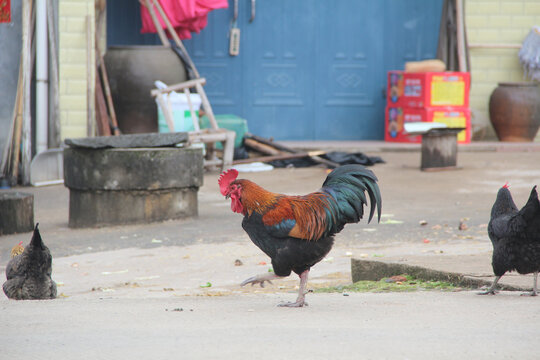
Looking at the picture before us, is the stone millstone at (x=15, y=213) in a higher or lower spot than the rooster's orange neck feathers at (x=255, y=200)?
lower

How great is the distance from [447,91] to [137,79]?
194 inches

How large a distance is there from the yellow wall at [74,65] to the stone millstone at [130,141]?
3221 millimetres

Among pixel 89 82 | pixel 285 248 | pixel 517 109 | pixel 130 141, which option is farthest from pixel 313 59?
pixel 285 248

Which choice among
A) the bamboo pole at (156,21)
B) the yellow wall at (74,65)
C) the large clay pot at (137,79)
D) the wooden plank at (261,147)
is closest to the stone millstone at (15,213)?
the yellow wall at (74,65)

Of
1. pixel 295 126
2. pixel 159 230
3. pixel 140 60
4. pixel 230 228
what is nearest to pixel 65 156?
pixel 159 230

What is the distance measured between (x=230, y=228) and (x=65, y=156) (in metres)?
1.89

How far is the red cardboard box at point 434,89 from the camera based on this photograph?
12.6m

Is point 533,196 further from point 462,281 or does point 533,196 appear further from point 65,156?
point 65,156

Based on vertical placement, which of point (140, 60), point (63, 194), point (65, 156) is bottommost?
point (63, 194)

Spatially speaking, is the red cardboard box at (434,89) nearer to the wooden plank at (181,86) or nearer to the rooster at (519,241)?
the wooden plank at (181,86)

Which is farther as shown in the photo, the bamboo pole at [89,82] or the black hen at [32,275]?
the bamboo pole at [89,82]

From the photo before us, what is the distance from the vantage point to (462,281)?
495 cm

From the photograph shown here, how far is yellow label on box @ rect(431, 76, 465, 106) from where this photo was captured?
12602mm

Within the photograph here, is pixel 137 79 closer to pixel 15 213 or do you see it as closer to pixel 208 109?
pixel 208 109
